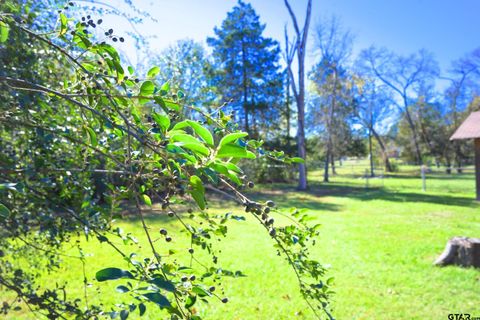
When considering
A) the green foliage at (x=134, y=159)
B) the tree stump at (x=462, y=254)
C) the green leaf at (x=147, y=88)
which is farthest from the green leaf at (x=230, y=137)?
the tree stump at (x=462, y=254)

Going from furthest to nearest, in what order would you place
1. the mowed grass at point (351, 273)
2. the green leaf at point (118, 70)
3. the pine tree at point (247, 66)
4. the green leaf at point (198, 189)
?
1. the pine tree at point (247, 66)
2. the mowed grass at point (351, 273)
3. the green leaf at point (118, 70)
4. the green leaf at point (198, 189)

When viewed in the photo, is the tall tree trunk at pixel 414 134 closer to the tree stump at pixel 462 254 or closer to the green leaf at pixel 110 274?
the tree stump at pixel 462 254

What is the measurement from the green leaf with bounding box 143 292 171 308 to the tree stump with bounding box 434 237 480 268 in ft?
21.4

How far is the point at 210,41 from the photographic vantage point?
77.2ft

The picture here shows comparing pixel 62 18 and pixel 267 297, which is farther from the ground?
pixel 62 18

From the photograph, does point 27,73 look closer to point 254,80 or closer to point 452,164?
point 254,80

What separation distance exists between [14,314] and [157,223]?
5.18m

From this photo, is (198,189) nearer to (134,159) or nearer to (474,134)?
(134,159)

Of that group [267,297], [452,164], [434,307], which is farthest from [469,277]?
[452,164]

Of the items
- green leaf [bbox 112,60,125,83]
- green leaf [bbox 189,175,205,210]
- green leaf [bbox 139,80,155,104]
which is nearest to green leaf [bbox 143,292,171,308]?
green leaf [bbox 189,175,205,210]

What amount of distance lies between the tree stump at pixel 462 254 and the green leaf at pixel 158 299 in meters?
6.53

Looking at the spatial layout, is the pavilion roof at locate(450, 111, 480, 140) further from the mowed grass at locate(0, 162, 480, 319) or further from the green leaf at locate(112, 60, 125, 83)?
the green leaf at locate(112, 60, 125, 83)

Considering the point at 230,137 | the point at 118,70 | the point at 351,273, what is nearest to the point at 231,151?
the point at 230,137

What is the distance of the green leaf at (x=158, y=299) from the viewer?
60 centimetres
